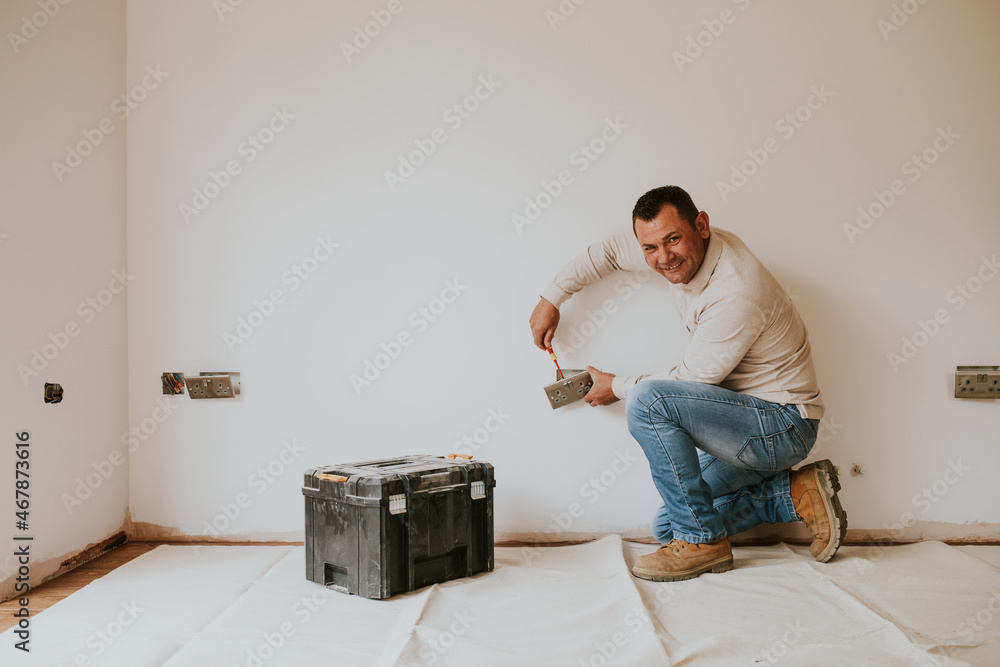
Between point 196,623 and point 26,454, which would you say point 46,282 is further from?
point 196,623

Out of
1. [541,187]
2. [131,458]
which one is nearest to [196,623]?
[131,458]

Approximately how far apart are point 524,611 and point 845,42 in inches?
89.3

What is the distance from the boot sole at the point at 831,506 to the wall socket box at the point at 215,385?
211cm

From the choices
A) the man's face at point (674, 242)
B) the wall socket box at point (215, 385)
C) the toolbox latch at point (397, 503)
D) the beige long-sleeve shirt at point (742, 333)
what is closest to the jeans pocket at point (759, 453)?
the beige long-sleeve shirt at point (742, 333)
